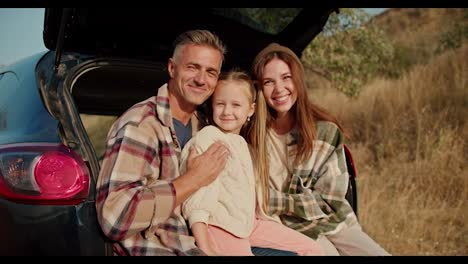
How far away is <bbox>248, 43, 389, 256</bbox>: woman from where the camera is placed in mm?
2377

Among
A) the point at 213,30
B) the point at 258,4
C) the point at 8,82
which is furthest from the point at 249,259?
the point at 258,4

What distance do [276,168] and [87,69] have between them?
42.6 inches

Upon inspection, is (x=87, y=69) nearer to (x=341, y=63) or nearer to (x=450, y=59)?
(x=341, y=63)

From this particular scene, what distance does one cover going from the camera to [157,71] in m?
2.60

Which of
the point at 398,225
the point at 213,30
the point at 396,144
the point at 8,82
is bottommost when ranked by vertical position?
the point at 398,225

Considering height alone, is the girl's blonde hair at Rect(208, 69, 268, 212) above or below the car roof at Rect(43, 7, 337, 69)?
below

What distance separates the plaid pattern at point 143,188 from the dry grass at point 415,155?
8.56ft

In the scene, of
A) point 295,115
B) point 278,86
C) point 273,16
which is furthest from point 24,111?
point 273,16

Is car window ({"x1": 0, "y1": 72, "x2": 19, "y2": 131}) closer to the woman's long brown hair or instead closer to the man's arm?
the man's arm

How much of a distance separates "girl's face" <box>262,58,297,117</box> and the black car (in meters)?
0.57

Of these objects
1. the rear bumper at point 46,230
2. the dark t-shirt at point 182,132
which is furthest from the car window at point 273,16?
the rear bumper at point 46,230

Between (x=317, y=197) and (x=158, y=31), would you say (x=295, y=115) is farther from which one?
(x=158, y=31)

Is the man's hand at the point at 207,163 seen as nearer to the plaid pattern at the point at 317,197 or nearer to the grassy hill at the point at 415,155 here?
the plaid pattern at the point at 317,197

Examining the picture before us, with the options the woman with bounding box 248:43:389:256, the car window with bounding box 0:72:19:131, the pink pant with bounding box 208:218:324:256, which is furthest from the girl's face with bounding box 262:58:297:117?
the car window with bounding box 0:72:19:131
